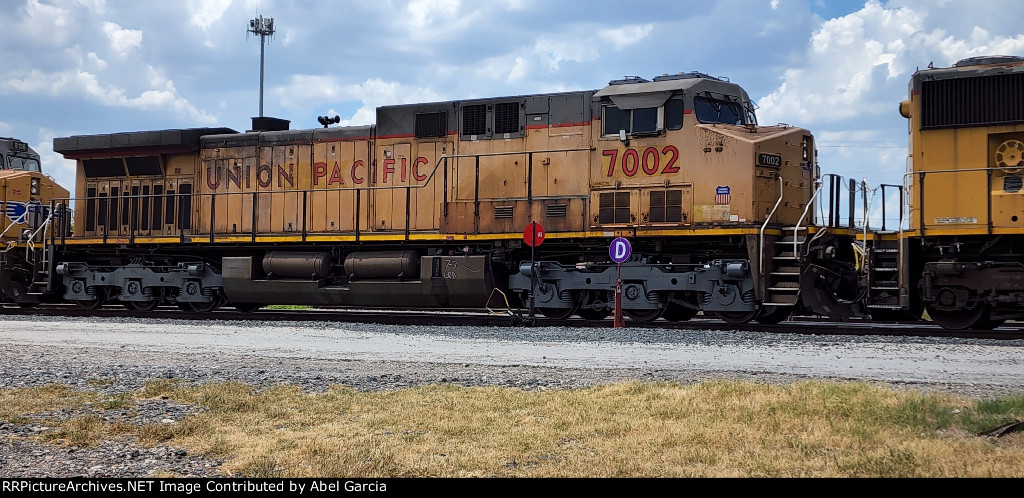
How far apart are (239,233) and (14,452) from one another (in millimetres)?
12208

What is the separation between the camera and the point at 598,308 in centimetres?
1418

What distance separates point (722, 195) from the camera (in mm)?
13211

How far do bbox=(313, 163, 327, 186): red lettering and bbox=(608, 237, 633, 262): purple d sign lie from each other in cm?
579

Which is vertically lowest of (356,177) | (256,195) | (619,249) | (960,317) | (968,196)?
(960,317)

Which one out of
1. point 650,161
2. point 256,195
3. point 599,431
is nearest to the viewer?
point 599,431

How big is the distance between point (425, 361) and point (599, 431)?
4.03 meters

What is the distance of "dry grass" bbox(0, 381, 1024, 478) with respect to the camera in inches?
184

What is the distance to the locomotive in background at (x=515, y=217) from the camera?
12531 millimetres

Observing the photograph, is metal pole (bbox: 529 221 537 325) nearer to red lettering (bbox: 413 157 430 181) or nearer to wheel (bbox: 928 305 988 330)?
red lettering (bbox: 413 157 430 181)

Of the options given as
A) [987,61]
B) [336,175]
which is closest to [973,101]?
[987,61]

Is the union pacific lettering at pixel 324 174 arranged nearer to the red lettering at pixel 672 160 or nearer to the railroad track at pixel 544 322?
the railroad track at pixel 544 322

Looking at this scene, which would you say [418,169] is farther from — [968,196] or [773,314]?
[968,196]
